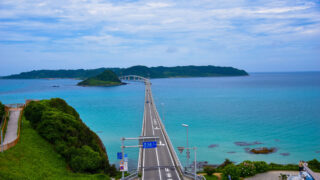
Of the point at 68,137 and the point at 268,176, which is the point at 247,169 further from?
the point at 68,137

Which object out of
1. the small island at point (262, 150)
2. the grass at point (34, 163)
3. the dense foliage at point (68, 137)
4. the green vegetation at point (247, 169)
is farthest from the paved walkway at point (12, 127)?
the small island at point (262, 150)

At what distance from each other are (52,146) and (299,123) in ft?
195

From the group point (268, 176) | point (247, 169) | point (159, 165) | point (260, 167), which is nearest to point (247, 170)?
point (247, 169)

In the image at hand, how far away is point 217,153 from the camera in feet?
138

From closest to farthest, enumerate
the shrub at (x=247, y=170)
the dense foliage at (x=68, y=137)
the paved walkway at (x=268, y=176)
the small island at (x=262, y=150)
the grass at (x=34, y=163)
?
the grass at (x=34, y=163)
the paved walkway at (x=268, y=176)
the shrub at (x=247, y=170)
the dense foliage at (x=68, y=137)
the small island at (x=262, y=150)

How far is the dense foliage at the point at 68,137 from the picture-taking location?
2551 cm

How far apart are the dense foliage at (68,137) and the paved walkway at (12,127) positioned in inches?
73.4

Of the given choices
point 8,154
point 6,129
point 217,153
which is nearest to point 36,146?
point 8,154

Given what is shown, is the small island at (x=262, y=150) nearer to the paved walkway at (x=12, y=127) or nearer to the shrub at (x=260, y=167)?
the shrub at (x=260, y=167)

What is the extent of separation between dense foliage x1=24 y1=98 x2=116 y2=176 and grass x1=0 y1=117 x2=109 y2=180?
33.1 inches

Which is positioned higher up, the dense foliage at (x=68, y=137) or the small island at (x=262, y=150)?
the dense foliage at (x=68, y=137)

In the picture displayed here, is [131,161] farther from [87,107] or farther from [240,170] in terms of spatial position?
[87,107]

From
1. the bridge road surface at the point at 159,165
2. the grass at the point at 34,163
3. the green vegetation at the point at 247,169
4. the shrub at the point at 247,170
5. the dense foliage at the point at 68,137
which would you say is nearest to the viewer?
the grass at the point at 34,163

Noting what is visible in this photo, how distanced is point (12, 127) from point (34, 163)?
11260 mm
